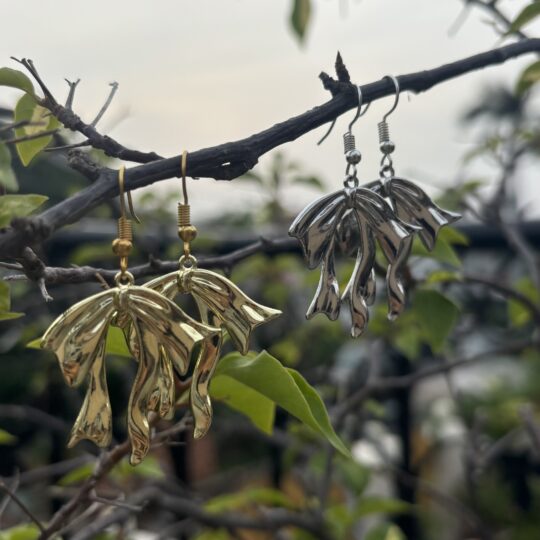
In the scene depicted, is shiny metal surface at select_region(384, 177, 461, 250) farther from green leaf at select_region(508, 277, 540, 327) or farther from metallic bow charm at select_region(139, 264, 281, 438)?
green leaf at select_region(508, 277, 540, 327)

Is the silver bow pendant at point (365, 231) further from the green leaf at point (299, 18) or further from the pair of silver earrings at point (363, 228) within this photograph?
the green leaf at point (299, 18)

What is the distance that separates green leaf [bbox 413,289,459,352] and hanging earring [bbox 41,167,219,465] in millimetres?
352

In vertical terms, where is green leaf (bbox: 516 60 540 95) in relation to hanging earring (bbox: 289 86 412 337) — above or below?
above

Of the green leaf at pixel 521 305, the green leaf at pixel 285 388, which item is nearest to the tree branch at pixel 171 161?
the green leaf at pixel 285 388

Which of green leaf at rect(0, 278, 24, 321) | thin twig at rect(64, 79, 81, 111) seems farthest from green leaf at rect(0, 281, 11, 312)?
thin twig at rect(64, 79, 81, 111)

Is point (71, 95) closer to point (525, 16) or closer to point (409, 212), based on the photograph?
point (409, 212)

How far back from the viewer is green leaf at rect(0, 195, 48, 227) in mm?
474

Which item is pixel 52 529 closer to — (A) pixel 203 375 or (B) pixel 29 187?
(A) pixel 203 375

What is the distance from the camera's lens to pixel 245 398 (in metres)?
0.65

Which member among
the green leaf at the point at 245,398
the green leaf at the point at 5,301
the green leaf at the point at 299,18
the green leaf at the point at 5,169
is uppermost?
the green leaf at the point at 299,18

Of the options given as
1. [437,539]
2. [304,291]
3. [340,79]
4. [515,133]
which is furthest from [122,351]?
[437,539]

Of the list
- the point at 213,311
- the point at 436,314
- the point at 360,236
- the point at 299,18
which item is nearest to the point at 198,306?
the point at 213,311

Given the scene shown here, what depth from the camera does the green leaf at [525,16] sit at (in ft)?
2.25

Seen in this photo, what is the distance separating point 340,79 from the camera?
0.56 m
